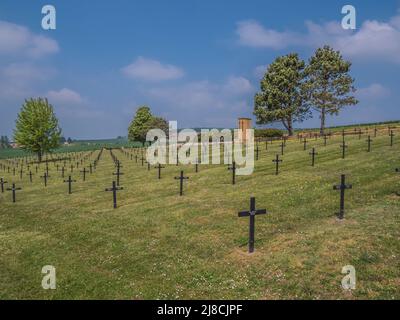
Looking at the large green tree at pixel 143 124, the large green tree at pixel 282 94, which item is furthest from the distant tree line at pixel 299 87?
the large green tree at pixel 143 124

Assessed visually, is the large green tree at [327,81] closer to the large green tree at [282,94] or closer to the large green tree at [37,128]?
the large green tree at [282,94]

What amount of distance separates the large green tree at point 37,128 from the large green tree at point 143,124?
2425 centimetres

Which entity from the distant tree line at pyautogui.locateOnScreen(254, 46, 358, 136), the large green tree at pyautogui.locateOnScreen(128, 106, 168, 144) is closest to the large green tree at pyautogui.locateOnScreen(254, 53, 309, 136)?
the distant tree line at pyautogui.locateOnScreen(254, 46, 358, 136)

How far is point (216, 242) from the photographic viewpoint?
13500mm

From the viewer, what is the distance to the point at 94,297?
1005 centimetres

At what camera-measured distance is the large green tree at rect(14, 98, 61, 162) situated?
7219 centimetres

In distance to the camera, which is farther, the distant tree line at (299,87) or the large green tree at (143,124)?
the large green tree at (143,124)

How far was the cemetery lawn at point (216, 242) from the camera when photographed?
9.99 meters

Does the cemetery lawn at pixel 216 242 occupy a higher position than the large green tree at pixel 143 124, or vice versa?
the large green tree at pixel 143 124

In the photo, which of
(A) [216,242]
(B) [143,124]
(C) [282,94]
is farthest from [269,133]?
(A) [216,242]

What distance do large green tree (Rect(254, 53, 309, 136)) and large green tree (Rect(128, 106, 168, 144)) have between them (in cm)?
3240

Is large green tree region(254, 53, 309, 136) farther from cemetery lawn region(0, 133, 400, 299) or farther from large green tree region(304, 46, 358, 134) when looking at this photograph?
cemetery lawn region(0, 133, 400, 299)
